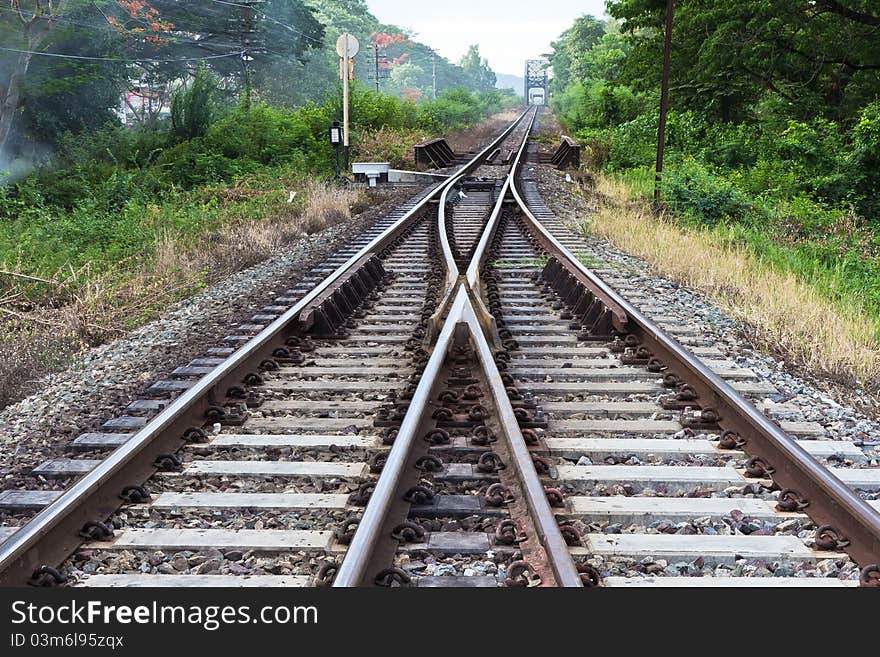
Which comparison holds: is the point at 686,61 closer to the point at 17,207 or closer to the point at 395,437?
the point at 17,207

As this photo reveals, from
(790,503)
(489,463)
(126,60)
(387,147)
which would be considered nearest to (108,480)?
Result: (489,463)

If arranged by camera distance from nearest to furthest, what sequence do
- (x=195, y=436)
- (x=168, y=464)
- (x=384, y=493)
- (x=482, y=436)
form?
(x=384, y=493)
(x=168, y=464)
(x=482, y=436)
(x=195, y=436)

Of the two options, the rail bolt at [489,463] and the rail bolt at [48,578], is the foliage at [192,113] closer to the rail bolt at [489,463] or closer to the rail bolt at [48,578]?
the rail bolt at [489,463]

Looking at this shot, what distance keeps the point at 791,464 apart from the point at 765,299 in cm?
387

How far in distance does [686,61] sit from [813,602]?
21677 mm

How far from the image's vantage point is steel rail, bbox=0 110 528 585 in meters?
2.82

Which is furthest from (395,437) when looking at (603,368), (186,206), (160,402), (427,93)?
(427,93)

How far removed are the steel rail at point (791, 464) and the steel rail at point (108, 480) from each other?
2715mm

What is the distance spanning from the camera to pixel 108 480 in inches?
133

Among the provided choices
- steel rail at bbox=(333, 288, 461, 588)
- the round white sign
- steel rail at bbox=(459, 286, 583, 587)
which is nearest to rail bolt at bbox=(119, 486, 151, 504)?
steel rail at bbox=(333, 288, 461, 588)

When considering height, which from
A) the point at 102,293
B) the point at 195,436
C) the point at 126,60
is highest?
the point at 126,60

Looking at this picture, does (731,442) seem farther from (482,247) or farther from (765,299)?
(482,247)

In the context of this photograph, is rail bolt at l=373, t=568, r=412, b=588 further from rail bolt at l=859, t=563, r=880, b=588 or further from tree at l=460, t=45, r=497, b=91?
tree at l=460, t=45, r=497, b=91

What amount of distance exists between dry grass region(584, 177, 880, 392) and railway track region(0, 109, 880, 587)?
25.3 inches
